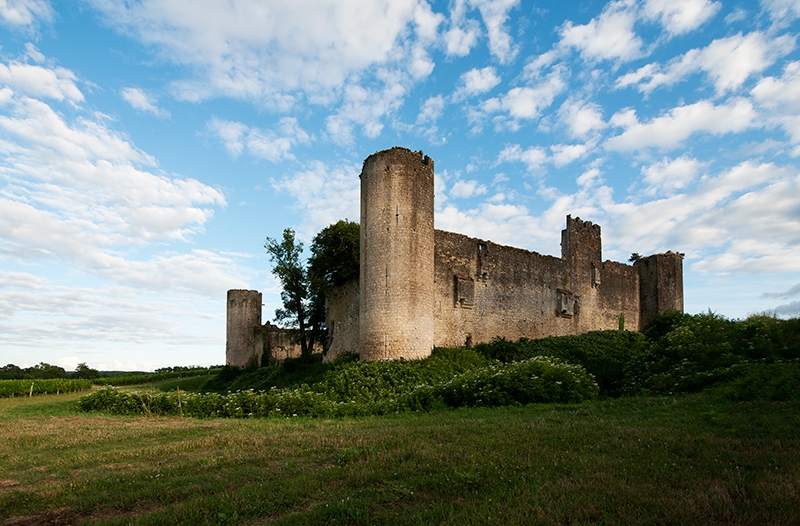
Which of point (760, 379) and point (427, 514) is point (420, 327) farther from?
point (427, 514)

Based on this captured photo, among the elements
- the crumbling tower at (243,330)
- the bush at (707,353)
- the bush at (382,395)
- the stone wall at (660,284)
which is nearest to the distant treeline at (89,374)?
the crumbling tower at (243,330)

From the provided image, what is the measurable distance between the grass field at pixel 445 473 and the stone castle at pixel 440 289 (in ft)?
33.9

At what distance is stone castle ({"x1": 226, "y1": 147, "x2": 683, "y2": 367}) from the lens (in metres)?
21.0

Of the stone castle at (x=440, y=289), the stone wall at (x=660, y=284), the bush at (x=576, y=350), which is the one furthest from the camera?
the stone wall at (x=660, y=284)

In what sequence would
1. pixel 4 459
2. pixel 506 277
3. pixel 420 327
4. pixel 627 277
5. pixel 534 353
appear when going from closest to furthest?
pixel 4 459
pixel 420 327
pixel 534 353
pixel 506 277
pixel 627 277

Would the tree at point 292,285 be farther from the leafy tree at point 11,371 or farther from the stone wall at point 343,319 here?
the leafy tree at point 11,371

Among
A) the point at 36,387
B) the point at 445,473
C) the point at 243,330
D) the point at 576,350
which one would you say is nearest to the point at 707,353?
the point at 576,350

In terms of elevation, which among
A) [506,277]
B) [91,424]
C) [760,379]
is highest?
[506,277]

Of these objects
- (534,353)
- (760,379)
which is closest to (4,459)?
(760,379)

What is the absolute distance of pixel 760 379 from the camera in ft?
35.5

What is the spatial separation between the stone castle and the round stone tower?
0.12ft

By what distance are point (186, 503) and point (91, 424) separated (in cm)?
937

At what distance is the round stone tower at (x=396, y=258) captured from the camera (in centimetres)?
2064

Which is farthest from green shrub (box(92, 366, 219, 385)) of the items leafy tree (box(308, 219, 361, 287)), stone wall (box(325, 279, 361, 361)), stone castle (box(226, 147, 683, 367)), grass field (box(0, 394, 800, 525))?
grass field (box(0, 394, 800, 525))
